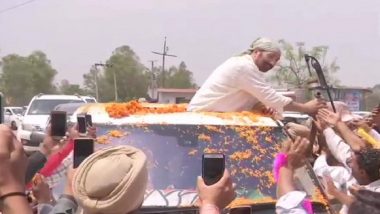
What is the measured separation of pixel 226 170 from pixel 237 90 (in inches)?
117

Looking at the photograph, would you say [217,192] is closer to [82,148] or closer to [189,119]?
[82,148]

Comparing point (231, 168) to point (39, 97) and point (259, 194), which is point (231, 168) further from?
point (39, 97)

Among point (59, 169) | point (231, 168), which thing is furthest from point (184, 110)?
point (59, 169)

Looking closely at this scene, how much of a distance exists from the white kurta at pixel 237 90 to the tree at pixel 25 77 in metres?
59.2

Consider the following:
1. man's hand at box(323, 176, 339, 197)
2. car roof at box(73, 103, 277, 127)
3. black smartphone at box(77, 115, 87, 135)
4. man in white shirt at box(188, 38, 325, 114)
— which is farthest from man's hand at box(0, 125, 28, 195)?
man in white shirt at box(188, 38, 325, 114)

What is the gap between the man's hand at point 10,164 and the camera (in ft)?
8.04

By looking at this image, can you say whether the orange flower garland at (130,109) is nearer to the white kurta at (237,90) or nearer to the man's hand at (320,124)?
the white kurta at (237,90)

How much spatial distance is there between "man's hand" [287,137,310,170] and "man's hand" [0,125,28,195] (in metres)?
1.37

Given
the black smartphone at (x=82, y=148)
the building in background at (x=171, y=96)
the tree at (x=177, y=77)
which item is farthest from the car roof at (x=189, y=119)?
the tree at (x=177, y=77)

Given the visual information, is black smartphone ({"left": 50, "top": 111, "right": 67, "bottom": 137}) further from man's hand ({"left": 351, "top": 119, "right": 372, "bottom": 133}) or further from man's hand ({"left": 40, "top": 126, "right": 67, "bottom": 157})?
man's hand ({"left": 351, "top": 119, "right": 372, "bottom": 133})

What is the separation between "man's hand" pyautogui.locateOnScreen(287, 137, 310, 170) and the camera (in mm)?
3398

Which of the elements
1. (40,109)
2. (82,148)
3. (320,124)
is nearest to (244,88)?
(320,124)

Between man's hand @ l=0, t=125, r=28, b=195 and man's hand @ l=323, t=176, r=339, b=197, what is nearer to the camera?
man's hand @ l=0, t=125, r=28, b=195

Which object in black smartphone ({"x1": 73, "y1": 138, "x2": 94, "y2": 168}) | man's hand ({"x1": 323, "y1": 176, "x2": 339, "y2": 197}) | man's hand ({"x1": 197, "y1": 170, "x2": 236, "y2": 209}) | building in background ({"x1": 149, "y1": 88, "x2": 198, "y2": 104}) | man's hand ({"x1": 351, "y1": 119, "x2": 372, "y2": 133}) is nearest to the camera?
man's hand ({"x1": 197, "y1": 170, "x2": 236, "y2": 209})
